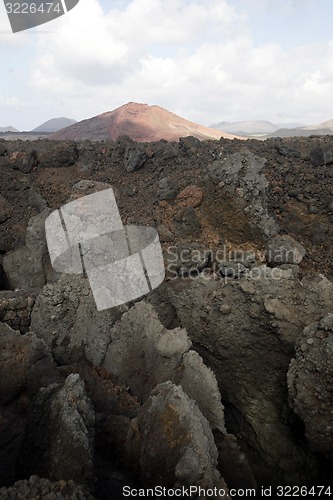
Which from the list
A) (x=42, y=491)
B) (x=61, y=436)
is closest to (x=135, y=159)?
(x=61, y=436)

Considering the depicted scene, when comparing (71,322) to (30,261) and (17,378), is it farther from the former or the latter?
(30,261)

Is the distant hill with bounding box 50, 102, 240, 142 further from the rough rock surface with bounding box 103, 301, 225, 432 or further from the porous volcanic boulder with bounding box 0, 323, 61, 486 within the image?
the porous volcanic boulder with bounding box 0, 323, 61, 486

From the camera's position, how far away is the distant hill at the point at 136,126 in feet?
51.2

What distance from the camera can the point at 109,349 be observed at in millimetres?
4230

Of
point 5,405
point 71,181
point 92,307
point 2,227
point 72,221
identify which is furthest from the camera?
point 71,181

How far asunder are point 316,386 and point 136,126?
47.8 feet

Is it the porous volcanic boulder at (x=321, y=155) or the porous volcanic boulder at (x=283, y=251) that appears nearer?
the porous volcanic boulder at (x=283, y=251)

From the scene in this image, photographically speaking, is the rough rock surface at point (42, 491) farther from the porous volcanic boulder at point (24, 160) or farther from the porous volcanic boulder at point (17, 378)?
the porous volcanic boulder at point (24, 160)

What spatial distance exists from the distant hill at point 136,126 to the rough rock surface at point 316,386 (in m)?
12.8

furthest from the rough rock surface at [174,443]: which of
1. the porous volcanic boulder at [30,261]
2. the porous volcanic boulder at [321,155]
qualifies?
the porous volcanic boulder at [321,155]

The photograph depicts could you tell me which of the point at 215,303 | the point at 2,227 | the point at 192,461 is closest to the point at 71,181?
the point at 2,227

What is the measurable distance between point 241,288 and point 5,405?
277 centimetres

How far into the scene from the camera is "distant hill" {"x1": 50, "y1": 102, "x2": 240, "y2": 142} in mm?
15595

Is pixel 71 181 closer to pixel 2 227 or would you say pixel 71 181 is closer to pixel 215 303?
pixel 2 227
